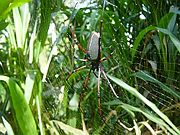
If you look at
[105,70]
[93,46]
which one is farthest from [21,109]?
[105,70]

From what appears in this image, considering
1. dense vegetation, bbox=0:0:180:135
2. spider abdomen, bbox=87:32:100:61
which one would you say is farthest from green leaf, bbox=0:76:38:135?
spider abdomen, bbox=87:32:100:61

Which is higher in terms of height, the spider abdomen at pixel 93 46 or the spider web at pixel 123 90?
the spider abdomen at pixel 93 46

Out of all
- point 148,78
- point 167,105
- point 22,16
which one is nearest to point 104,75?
point 148,78

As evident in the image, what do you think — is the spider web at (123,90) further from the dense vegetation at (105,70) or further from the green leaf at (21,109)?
the green leaf at (21,109)

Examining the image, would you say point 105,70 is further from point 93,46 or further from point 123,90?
point 93,46

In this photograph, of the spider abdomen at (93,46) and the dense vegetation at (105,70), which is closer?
the spider abdomen at (93,46)

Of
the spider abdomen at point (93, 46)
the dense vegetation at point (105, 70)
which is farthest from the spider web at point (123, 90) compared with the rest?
the spider abdomen at point (93, 46)
